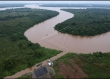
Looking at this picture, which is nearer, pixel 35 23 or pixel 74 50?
pixel 74 50

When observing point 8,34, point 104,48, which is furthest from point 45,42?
point 104,48

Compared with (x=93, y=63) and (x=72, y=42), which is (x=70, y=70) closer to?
(x=93, y=63)

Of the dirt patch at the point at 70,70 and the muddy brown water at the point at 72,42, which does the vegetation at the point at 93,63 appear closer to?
the dirt patch at the point at 70,70

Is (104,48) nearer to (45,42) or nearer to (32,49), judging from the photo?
(45,42)

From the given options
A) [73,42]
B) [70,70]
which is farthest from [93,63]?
[73,42]

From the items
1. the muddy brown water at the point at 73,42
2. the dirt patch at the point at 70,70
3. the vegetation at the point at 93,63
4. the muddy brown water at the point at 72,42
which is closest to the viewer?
the dirt patch at the point at 70,70

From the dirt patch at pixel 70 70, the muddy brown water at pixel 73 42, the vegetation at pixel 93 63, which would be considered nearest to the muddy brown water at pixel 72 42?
the muddy brown water at pixel 73 42

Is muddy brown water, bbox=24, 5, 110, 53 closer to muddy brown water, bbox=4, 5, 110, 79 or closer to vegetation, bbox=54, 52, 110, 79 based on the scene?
A: muddy brown water, bbox=4, 5, 110, 79

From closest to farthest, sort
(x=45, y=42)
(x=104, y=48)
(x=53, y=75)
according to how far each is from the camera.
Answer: (x=53, y=75) → (x=104, y=48) → (x=45, y=42)
